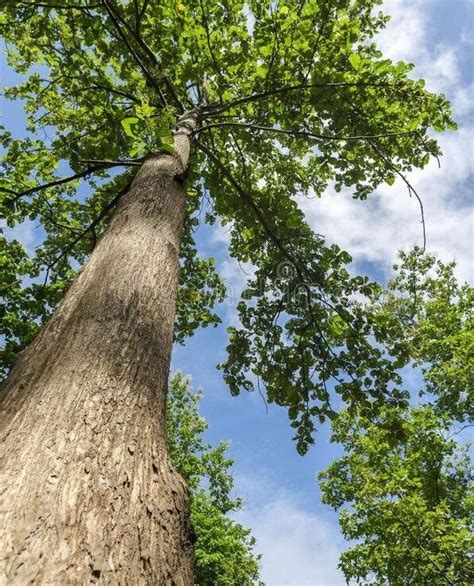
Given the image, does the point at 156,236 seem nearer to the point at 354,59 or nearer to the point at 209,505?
the point at 354,59

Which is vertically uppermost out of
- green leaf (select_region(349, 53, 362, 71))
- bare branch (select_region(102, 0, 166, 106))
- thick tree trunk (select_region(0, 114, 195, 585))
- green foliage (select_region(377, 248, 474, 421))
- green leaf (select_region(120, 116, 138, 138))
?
green foliage (select_region(377, 248, 474, 421))

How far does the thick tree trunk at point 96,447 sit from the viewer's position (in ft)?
3.28

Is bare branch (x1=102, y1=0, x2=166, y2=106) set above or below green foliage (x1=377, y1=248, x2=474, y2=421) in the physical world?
below

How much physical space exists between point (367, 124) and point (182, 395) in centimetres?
1774

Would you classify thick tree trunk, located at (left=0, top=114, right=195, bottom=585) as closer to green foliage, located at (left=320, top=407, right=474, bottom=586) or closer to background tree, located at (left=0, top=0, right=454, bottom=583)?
background tree, located at (left=0, top=0, right=454, bottom=583)

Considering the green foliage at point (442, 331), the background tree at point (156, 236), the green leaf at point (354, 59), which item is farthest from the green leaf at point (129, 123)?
the green foliage at point (442, 331)

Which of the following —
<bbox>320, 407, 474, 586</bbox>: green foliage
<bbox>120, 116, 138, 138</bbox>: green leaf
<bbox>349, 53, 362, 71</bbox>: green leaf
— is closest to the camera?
<bbox>120, 116, 138, 138</bbox>: green leaf

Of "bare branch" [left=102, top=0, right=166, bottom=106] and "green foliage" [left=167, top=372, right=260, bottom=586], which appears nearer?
"bare branch" [left=102, top=0, right=166, bottom=106]

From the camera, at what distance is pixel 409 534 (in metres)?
8.95

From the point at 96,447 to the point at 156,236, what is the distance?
1582 mm

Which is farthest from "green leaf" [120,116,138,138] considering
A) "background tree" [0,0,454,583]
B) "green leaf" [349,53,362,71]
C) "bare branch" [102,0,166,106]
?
A: "green leaf" [349,53,362,71]

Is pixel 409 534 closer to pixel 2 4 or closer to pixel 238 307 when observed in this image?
pixel 238 307

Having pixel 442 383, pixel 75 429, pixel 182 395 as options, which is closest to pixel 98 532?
pixel 75 429

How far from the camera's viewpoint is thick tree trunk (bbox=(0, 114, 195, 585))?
100cm
